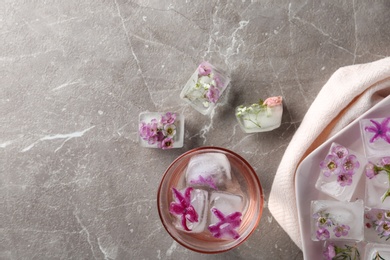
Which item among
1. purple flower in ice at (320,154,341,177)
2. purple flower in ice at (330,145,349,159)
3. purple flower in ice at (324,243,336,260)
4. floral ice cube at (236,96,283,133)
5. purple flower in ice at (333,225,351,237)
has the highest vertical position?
purple flower in ice at (330,145,349,159)

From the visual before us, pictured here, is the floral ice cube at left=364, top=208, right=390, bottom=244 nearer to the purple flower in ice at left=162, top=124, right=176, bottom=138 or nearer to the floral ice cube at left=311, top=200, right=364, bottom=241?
the floral ice cube at left=311, top=200, right=364, bottom=241

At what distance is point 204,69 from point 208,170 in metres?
0.22

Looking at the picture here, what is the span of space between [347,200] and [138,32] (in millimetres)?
556

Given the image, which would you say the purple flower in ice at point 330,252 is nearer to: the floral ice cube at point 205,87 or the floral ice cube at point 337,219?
the floral ice cube at point 337,219

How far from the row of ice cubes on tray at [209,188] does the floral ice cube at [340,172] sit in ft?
0.53

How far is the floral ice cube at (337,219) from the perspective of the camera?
0.86 metres

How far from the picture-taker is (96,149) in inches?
42.3

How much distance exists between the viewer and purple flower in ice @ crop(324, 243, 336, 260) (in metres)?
0.89

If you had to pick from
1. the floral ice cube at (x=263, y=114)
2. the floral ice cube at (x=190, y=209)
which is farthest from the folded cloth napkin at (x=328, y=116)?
the floral ice cube at (x=190, y=209)

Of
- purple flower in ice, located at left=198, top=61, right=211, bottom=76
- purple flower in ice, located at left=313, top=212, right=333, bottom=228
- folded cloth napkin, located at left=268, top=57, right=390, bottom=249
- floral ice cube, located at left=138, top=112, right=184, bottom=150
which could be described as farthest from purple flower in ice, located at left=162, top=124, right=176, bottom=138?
purple flower in ice, located at left=313, top=212, right=333, bottom=228

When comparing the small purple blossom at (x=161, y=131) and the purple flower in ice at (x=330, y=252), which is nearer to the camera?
the purple flower in ice at (x=330, y=252)

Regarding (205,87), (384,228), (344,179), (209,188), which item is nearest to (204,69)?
(205,87)

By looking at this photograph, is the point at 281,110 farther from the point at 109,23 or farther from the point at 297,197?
the point at 109,23

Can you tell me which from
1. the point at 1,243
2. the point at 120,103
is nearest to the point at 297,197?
the point at 120,103
